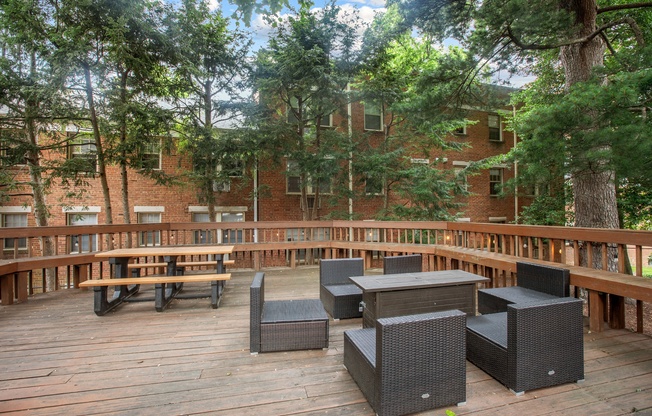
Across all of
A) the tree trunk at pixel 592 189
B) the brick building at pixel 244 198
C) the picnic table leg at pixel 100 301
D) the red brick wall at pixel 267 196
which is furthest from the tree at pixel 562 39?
the picnic table leg at pixel 100 301

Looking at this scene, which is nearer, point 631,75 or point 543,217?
point 631,75

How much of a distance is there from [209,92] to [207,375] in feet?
29.2

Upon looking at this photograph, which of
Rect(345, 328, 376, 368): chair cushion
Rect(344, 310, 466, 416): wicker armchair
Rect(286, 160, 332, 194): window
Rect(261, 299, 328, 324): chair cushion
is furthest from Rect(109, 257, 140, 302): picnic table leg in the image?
Rect(286, 160, 332, 194): window

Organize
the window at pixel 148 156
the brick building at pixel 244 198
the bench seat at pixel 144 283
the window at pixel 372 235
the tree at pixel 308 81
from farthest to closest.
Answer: the brick building at pixel 244 198, the tree at pixel 308 81, the window at pixel 148 156, the window at pixel 372 235, the bench seat at pixel 144 283

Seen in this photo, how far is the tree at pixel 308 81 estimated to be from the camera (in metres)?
8.29

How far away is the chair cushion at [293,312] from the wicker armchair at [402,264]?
1129mm

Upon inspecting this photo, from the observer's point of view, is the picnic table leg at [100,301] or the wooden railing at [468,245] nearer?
the wooden railing at [468,245]

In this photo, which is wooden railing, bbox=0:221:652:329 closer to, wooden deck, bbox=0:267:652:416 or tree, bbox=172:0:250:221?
wooden deck, bbox=0:267:652:416

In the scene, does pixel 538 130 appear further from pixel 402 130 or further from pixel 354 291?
pixel 402 130

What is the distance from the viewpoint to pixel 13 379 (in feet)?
8.00

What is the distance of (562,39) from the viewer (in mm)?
4699

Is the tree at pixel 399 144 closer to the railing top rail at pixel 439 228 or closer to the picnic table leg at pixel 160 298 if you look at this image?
the railing top rail at pixel 439 228

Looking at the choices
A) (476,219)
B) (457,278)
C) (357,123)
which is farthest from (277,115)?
(476,219)

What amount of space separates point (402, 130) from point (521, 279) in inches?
308
